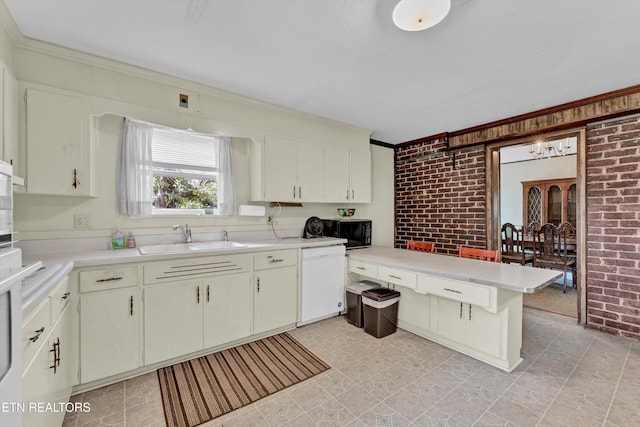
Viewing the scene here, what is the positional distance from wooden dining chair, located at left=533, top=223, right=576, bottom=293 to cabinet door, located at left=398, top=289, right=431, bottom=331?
2.91 metres

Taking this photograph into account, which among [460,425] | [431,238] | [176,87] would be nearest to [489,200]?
[431,238]

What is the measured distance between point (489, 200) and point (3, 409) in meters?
4.27

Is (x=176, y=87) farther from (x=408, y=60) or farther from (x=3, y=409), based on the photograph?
(x=3, y=409)

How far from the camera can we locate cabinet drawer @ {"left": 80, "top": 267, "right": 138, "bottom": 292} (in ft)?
6.14

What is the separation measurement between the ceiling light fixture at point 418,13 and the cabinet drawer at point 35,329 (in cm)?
226

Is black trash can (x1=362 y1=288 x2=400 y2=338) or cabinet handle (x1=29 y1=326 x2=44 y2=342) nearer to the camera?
cabinet handle (x1=29 y1=326 x2=44 y2=342)

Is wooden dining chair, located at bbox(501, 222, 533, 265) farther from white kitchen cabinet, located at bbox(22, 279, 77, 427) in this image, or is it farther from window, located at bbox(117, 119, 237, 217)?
white kitchen cabinet, located at bbox(22, 279, 77, 427)

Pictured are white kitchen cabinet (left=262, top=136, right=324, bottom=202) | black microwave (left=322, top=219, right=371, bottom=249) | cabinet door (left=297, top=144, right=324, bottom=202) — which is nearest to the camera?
white kitchen cabinet (left=262, top=136, right=324, bottom=202)

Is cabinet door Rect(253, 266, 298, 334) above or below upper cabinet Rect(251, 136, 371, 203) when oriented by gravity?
below

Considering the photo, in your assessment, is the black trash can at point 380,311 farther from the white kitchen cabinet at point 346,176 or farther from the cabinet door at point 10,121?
the cabinet door at point 10,121

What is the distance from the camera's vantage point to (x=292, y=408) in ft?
5.85

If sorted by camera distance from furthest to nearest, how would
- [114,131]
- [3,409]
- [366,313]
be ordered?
1. [366,313]
2. [114,131]
3. [3,409]

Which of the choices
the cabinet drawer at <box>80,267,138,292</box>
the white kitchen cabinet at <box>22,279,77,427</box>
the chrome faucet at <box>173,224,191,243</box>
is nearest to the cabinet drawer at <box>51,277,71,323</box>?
the white kitchen cabinet at <box>22,279,77,427</box>

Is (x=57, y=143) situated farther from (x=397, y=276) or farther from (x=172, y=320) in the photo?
(x=397, y=276)
